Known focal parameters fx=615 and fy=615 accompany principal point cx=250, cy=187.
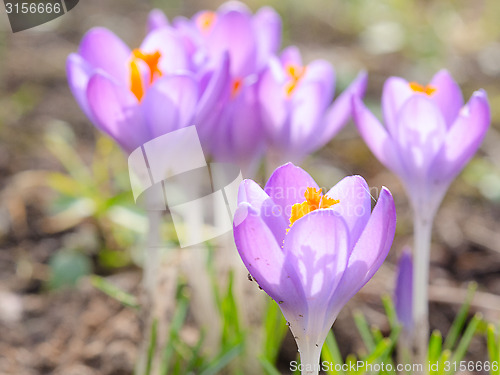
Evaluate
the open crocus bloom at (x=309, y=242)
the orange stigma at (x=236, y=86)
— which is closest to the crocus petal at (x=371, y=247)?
the open crocus bloom at (x=309, y=242)

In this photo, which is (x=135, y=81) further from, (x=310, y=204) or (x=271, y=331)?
(x=271, y=331)

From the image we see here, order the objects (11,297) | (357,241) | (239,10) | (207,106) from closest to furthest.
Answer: (357,241) → (207,106) → (239,10) → (11,297)

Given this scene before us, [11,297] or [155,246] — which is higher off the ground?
[155,246]

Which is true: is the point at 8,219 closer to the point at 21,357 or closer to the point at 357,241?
the point at 21,357

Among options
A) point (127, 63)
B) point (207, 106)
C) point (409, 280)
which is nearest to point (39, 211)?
point (127, 63)

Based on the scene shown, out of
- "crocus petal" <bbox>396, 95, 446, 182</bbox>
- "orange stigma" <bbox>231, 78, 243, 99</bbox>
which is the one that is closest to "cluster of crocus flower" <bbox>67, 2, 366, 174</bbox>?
"orange stigma" <bbox>231, 78, 243, 99</bbox>

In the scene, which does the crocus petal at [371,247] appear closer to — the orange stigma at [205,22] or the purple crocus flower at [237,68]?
the purple crocus flower at [237,68]

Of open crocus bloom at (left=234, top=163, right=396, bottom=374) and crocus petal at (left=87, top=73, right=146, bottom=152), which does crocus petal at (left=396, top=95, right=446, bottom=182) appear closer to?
open crocus bloom at (left=234, top=163, right=396, bottom=374)

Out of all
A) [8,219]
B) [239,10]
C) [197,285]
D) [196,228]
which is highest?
[239,10]
